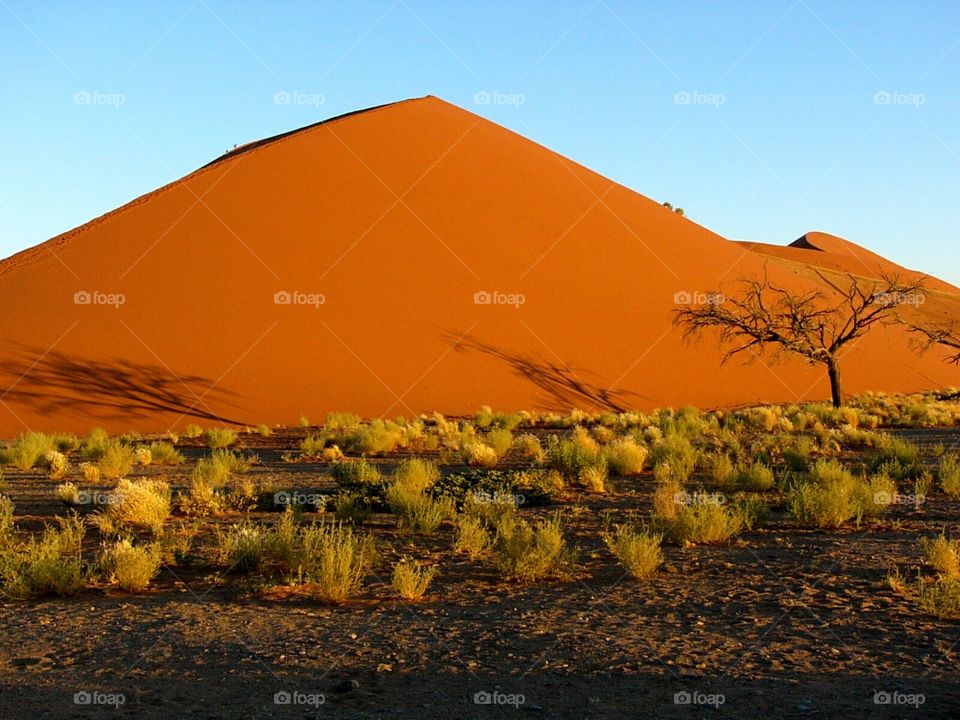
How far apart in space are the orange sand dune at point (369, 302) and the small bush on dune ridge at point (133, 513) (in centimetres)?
1514

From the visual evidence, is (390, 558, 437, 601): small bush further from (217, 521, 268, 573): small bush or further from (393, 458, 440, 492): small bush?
(393, 458, 440, 492): small bush

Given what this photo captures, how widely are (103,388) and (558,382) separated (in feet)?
47.1

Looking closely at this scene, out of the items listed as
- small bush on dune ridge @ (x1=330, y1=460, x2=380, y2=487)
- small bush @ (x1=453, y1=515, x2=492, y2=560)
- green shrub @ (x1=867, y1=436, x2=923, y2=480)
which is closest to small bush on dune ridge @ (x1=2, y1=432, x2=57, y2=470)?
small bush on dune ridge @ (x1=330, y1=460, x2=380, y2=487)

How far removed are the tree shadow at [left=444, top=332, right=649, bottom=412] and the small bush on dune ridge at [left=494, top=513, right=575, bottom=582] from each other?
799 inches

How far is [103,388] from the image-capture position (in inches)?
1025

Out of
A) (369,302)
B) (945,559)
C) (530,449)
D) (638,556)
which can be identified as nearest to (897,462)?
(530,449)

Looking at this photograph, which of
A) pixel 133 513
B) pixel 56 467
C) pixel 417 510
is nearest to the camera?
pixel 133 513

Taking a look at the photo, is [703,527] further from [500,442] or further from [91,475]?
[91,475]

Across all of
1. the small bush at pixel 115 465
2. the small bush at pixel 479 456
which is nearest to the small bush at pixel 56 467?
the small bush at pixel 115 465

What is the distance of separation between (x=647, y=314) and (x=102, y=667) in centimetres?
3134

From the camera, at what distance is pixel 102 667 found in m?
5.35

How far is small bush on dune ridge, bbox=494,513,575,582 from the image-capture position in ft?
23.8

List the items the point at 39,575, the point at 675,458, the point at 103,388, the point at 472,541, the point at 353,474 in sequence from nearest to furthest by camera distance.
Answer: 1. the point at 39,575
2. the point at 472,541
3. the point at 353,474
4. the point at 675,458
5. the point at 103,388

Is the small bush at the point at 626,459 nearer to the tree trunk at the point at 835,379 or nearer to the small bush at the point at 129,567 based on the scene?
the small bush at the point at 129,567
